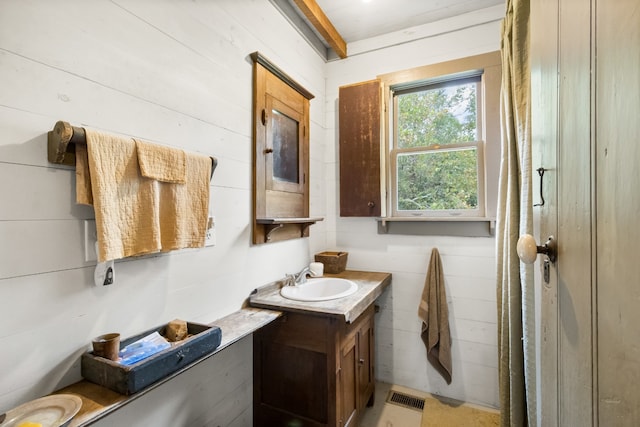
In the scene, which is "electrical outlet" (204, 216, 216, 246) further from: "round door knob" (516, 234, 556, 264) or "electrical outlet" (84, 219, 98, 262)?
"round door knob" (516, 234, 556, 264)

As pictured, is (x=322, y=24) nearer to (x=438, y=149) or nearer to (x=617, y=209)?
(x=438, y=149)

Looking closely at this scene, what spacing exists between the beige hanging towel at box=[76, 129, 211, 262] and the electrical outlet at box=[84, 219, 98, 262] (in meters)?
0.11

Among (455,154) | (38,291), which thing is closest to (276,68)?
(455,154)

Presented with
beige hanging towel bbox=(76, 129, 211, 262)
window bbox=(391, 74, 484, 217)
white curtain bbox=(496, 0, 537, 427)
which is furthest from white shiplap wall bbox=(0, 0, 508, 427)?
white curtain bbox=(496, 0, 537, 427)

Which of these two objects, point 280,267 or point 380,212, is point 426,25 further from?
point 280,267

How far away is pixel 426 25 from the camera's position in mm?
2193

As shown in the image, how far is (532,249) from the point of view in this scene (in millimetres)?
710

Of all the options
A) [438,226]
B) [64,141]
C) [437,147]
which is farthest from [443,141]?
[64,141]

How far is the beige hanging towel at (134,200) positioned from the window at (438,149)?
155 cm

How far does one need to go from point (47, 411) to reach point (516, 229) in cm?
170

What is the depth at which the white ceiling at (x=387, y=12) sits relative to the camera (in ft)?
6.54

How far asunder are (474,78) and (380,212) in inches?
44.6

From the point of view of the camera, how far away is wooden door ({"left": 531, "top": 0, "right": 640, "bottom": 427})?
39cm

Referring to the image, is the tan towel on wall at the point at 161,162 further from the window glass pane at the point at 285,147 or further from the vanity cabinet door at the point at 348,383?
the vanity cabinet door at the point at 348,383
